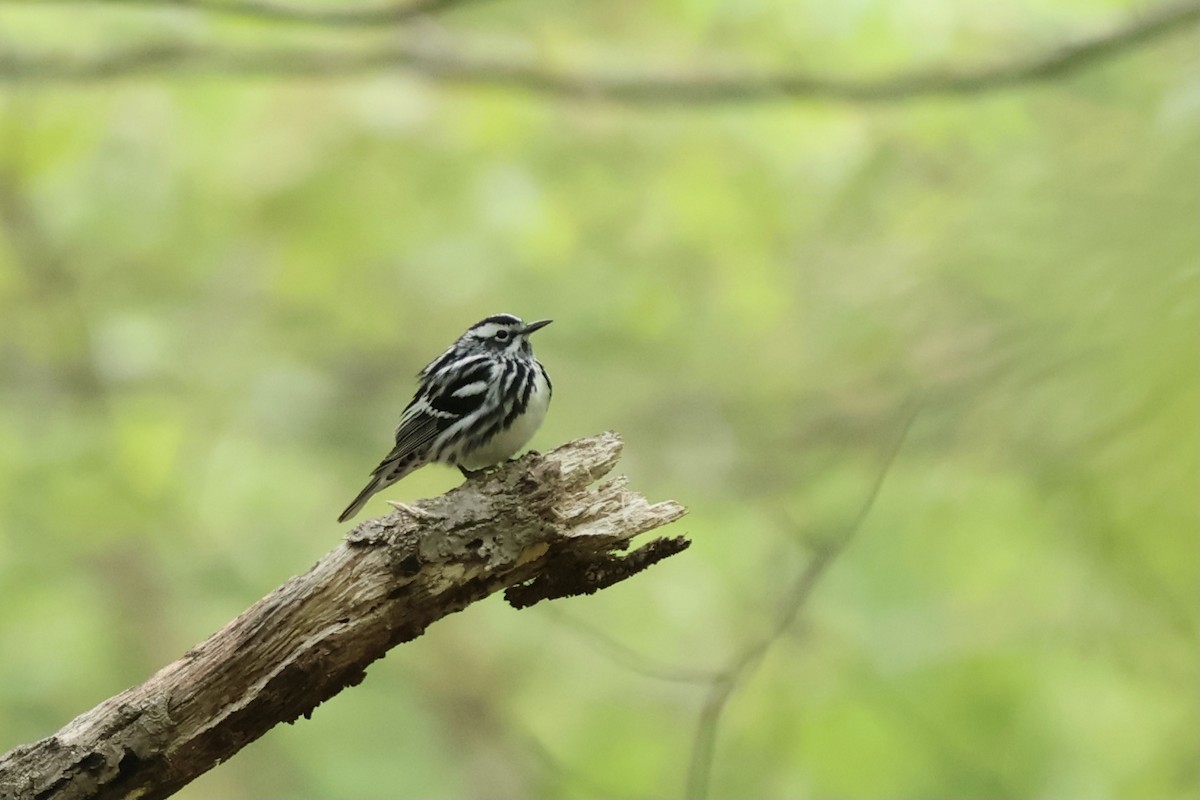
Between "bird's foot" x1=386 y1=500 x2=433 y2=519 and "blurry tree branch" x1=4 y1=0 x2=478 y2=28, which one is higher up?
"blurry tree branch" x1=4 y1=0 x2=478 y2=28

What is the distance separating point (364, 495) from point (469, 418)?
0.45 meters

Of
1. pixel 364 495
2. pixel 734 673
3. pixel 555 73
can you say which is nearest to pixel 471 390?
pixel 364 495

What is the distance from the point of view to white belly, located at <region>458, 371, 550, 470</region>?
382 centimetres

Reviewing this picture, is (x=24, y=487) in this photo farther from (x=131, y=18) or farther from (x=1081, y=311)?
(x=1081, y=311)

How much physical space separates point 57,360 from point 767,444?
15.0 feet

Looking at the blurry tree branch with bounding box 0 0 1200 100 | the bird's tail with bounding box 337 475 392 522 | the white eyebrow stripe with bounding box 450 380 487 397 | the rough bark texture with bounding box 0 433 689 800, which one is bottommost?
the rough bark texture with bounding box 0 433 689 800

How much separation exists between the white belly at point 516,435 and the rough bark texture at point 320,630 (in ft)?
3.52

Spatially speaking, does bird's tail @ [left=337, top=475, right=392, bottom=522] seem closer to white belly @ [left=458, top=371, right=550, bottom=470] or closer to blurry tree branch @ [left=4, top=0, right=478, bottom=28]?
white belly @ [left=458, top=371, right=550, bottom=470]

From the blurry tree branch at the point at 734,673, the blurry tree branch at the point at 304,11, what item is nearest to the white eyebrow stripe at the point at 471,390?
the blurry tree branch at the point at 734,673

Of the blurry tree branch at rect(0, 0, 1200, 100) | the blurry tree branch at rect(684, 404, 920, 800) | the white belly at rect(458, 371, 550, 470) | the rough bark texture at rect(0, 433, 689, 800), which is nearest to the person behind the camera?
the rough bark texture at rect(0, 433, 689, 800)

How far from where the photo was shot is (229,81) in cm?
727

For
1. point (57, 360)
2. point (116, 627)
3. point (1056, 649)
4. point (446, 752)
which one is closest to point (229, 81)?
point (57, 360)

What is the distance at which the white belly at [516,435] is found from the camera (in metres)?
3.82

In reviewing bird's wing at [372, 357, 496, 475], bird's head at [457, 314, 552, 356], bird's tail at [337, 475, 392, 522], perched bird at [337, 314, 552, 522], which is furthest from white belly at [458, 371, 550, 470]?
bird's head at [457, 314, 552, 356]
